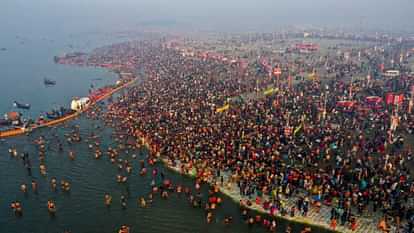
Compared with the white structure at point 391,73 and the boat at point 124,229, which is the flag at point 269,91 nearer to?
the white structure at point 391,73

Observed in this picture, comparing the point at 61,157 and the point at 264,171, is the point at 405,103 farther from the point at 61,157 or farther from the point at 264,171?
the point at 61,157

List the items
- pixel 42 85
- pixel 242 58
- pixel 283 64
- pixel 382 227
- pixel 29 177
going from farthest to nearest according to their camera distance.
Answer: pixel 242 58 → pixel 283 64 → pixel 42 85 → pixel 29 177 → pixel 382 227

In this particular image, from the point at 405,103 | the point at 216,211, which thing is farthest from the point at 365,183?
the point at 405,103

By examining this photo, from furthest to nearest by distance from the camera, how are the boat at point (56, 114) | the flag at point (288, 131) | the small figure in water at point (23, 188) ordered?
the boat at point (56, 114)
the flag at point (288, 131)
the small figure in water at point (23, 188)

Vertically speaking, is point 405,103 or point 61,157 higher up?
point 405,103

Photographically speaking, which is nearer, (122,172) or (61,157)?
(122,172)

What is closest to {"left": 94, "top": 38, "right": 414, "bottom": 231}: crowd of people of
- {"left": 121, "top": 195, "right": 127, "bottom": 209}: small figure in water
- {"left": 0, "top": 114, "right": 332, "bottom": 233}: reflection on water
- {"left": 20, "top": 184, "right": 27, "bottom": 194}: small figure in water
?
{"left": 0, "top": 114, "right": 332, "bottom": 233}: reflection on water

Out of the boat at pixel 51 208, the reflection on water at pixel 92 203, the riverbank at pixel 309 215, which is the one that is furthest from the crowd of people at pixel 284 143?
the boat at pixel 51 208

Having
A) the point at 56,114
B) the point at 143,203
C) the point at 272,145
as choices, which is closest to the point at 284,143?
the point at 272,145

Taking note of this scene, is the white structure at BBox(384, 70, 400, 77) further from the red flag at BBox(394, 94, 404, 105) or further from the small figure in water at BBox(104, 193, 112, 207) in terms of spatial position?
the small figure in water at BBox(104, 193, 112, 207)

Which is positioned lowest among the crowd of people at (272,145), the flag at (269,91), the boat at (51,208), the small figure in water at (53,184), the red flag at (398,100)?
the boat at (51,208)

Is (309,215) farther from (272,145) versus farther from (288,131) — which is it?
(288,131)
